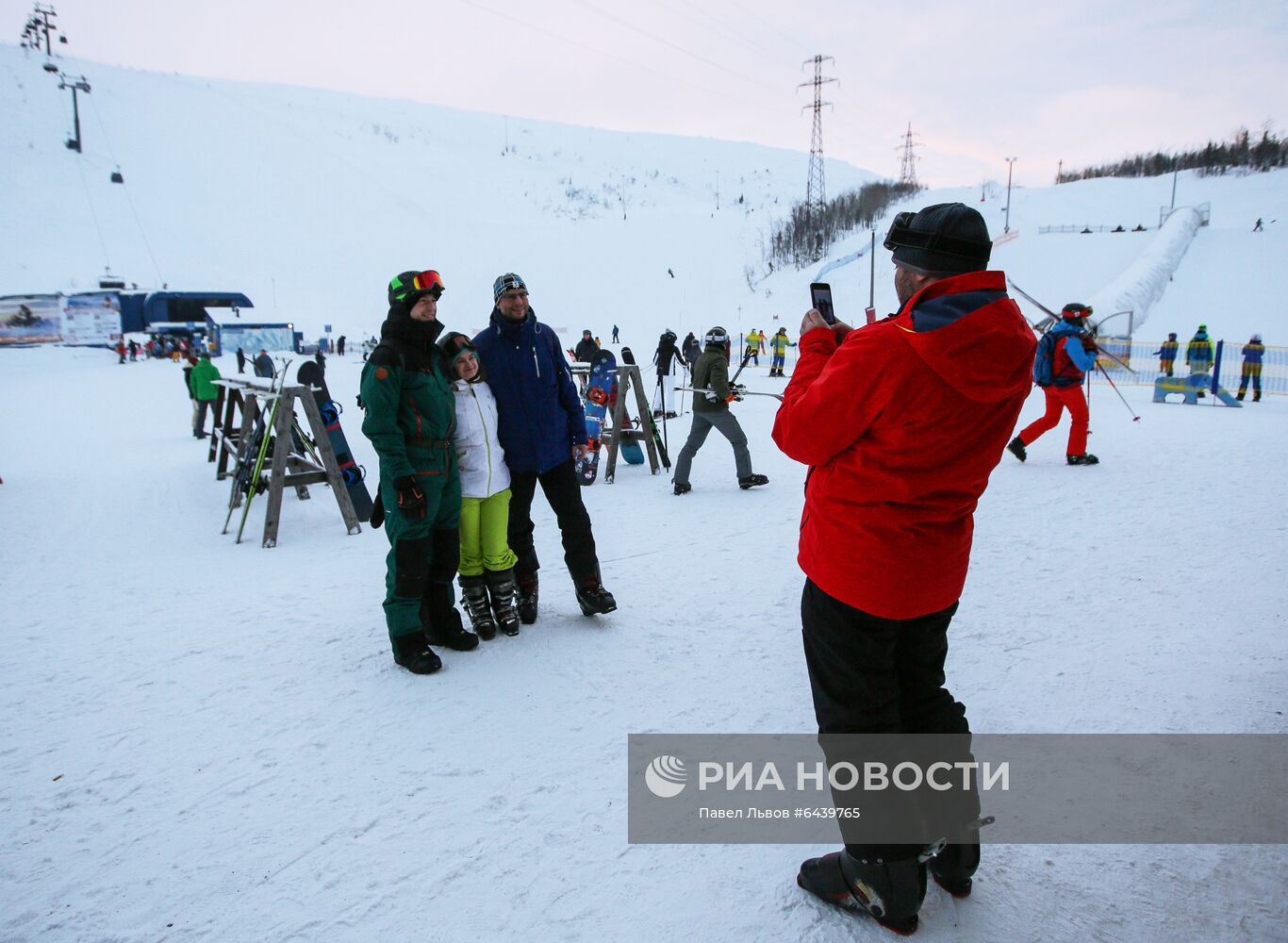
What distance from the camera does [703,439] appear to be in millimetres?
7508

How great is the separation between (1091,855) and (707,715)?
55.3 inches

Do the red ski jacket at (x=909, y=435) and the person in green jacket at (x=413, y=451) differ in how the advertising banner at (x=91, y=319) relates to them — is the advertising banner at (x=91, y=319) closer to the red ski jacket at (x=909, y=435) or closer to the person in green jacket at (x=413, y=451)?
the person in green jacket at (x=413, y=451)

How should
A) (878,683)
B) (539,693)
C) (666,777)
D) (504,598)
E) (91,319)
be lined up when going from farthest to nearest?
1. (91,319)
2. (504,598)
3. (539,693)
4. (666,777)
5. (878,683)

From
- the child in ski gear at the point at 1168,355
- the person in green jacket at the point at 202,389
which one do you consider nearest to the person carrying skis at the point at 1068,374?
the person in green jacket at the point at 202,389

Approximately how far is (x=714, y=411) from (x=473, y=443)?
383cm

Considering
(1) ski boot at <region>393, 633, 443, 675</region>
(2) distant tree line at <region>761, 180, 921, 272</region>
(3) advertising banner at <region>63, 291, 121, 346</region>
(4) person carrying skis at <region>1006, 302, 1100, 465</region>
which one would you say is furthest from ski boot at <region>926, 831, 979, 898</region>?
(2) distant tree line at <region>761, 180, 921, 272</region>

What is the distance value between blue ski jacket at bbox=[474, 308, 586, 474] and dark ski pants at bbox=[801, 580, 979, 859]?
2.16 meters

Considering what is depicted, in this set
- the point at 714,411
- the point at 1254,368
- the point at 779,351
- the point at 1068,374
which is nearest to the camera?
the point at 714,411

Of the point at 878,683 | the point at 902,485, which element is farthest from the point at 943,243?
the point at 878,683

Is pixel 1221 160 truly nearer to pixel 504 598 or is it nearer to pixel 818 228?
pixel 818 228

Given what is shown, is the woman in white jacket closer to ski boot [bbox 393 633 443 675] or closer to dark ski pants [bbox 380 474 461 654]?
dark ski pants [bbox 380 474 461 654]

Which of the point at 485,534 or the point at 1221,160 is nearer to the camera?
the point at 485,534

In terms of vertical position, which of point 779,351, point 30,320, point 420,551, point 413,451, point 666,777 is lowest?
point 666,777

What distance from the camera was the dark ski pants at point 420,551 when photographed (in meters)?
3.55
